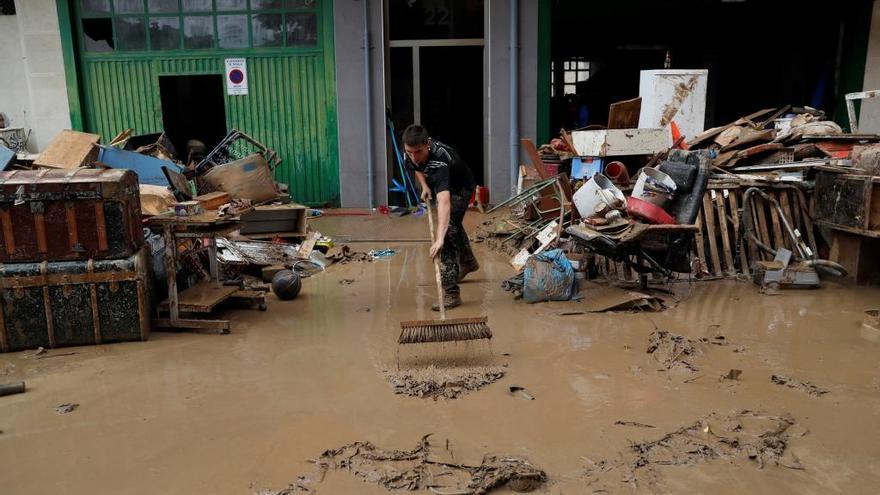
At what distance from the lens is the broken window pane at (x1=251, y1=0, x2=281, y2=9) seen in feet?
35.2

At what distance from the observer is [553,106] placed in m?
15.5

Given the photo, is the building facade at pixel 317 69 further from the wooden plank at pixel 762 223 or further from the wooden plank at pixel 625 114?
the wooden plank at pixel 762 223

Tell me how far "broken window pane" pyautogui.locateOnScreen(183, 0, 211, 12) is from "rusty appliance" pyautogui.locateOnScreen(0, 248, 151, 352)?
7.08 metres

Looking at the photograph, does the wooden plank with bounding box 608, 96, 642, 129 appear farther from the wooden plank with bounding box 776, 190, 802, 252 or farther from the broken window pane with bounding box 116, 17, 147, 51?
the broken window pane with bounding box 116, 17, 147, 51

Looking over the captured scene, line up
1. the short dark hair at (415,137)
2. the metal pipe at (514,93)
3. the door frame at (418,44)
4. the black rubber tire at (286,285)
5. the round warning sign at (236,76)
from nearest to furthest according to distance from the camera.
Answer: the short dark hair at (415,137) < the black rubber tire at (286,285) < the metal pipe at (514,93) < the round warning sign at (236,76) < the door frame at (418,44)

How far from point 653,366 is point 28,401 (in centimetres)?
421

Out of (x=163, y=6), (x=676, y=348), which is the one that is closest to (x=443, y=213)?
(x=676, y=348)

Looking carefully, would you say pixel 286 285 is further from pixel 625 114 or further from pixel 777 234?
pixel 777 234

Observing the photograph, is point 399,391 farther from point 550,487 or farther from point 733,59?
point 733,59

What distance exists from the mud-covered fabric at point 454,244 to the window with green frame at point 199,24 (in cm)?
597

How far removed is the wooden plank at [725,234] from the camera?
6.98 meters

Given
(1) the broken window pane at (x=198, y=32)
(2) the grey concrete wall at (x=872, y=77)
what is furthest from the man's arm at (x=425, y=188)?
(2) the grey concrete wall at (x=872, y=77)

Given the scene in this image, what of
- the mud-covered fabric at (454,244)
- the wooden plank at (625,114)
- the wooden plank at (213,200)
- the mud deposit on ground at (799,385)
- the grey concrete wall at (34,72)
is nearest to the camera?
the mud deposit on ground at (799,385)

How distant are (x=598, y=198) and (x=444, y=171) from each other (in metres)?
1.76
